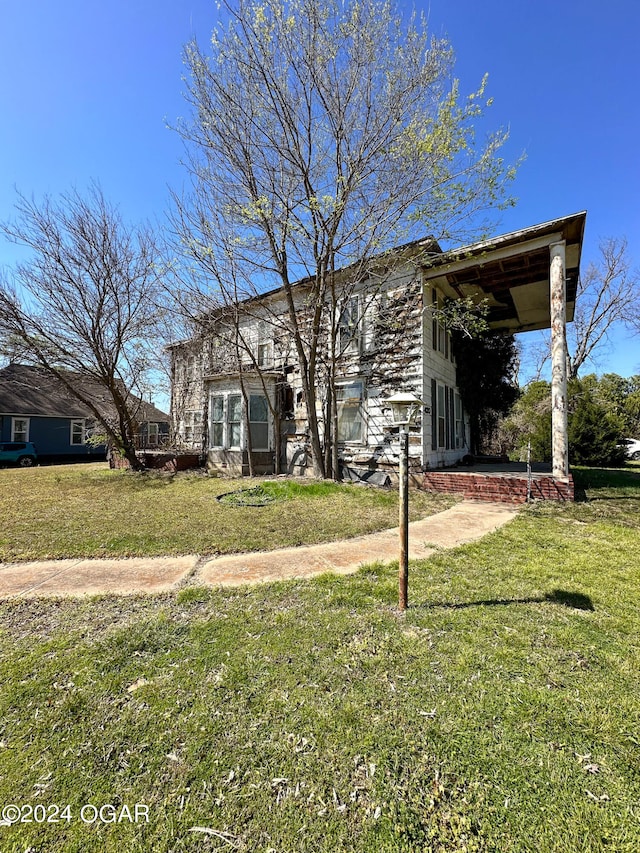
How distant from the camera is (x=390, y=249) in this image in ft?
25.6

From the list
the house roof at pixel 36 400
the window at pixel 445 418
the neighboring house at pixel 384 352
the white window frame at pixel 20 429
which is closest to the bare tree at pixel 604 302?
the neighboring house at pixel 384 352

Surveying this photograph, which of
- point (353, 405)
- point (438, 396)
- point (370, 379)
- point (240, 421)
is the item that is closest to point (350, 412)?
point (353, 405)

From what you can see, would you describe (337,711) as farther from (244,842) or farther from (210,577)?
(210,577)

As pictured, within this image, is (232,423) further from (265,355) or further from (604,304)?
(604,304)

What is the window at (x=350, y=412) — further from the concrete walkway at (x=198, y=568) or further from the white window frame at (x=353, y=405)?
the concrete walkway at (x=198, y=568)

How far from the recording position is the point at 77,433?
20.4m

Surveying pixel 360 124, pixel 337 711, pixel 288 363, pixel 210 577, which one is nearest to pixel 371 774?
pixel 337 711

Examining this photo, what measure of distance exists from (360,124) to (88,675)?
9324 mm

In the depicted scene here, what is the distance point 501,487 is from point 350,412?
418 centimetres

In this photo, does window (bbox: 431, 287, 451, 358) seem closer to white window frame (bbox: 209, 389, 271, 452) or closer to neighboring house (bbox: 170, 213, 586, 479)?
neighboring house (bbox: 170, 213, 586, 479)

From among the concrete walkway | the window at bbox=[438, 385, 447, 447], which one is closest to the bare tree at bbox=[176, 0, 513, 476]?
the window at bbox=[438, 385, 447, 447]

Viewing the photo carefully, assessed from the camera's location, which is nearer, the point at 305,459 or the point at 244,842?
the point at 244,842

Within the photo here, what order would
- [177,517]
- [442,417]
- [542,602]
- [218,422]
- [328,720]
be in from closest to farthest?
1. [328,720]
2. [542,602]
3. [177,517]
4. [442,417]
5. [218,422]

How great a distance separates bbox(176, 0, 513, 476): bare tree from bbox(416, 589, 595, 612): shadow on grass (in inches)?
263
